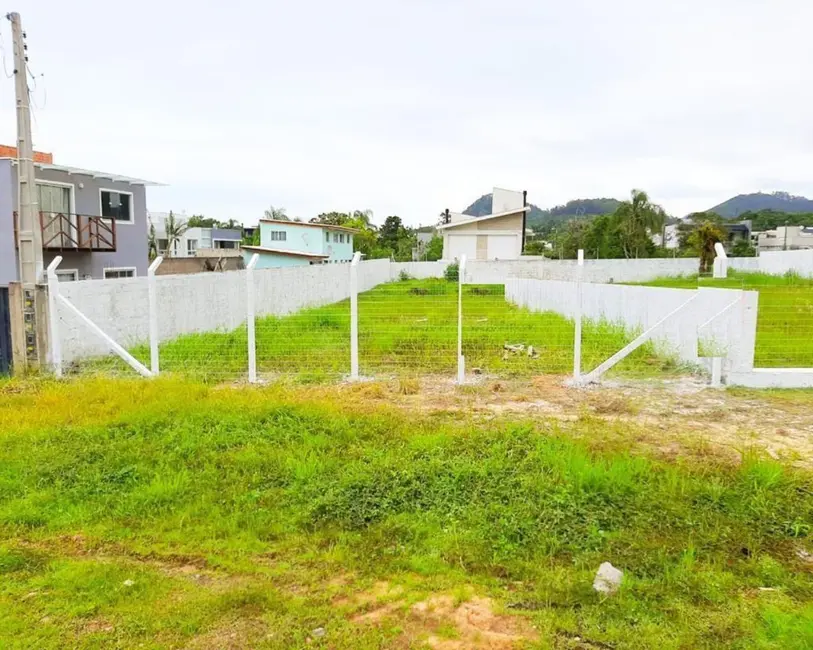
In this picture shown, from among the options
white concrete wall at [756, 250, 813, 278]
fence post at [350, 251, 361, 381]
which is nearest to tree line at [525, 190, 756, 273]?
white concrete wall at [756, 250, 813, 278]

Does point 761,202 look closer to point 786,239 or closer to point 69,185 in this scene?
point 786,239

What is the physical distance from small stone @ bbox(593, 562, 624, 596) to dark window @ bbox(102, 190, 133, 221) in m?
21.9

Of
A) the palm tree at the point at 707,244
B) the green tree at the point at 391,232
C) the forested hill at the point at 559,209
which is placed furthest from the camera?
the forested hill at the point at 559,209

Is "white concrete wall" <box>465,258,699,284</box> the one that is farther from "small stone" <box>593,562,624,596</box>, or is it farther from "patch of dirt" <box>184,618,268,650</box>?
"patch of dirt" <box>184,618,268,650</box>

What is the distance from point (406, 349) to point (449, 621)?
6.40 metres

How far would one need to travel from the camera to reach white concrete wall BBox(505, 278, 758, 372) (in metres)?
7.24

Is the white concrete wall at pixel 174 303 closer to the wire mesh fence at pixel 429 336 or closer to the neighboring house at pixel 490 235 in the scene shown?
the wire mesh fence at pixel 429 336

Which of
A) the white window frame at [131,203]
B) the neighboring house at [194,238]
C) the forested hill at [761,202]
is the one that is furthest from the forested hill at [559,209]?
the white window frame at [131,203]

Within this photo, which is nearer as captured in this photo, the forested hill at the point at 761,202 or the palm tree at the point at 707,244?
the palm tree at the point at 707,244

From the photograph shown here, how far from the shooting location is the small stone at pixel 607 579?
2980 mm

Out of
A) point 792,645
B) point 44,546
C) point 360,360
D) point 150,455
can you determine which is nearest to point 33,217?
point 360,360

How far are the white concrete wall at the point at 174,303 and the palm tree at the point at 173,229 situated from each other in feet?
130

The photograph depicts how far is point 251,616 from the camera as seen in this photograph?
2.81 m

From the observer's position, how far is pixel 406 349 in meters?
9.08
